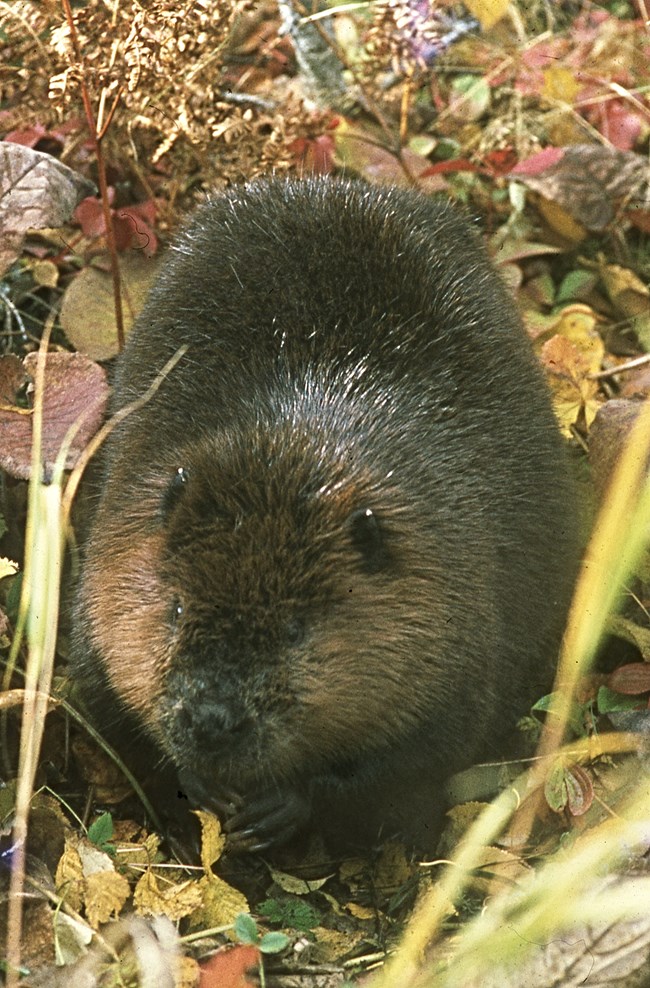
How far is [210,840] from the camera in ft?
12.6

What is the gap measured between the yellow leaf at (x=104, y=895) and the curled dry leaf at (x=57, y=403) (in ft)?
4.00

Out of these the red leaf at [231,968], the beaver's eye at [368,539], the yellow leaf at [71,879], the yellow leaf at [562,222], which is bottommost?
the red leaf at [231,968]

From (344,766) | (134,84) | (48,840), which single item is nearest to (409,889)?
(344,766)

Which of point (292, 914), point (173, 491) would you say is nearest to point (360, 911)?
point (292, 914)

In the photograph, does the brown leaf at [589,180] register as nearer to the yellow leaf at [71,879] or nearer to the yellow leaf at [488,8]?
the yellow leaf at [488,8]

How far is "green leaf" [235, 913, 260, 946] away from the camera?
339cm

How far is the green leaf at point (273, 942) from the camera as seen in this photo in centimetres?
338

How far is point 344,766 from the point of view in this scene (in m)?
3.78

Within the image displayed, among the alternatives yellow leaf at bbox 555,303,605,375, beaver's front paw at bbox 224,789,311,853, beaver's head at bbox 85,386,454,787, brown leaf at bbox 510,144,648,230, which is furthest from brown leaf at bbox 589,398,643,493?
beaver's front paw at bbox 224,789,311,853

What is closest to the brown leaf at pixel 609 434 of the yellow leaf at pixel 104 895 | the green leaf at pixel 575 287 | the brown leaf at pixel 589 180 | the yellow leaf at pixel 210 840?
the green leaf at pixel 575 287

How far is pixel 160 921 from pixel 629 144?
4.03 m

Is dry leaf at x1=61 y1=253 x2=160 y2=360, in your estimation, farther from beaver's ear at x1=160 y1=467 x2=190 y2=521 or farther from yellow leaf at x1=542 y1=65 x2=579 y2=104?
yellow leaf at x1=542 y1=65 x2=579 y2=104

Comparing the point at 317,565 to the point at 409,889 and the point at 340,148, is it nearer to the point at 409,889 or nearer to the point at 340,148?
the point at 409,889

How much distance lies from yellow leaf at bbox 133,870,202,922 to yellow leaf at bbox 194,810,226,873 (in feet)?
0.37
